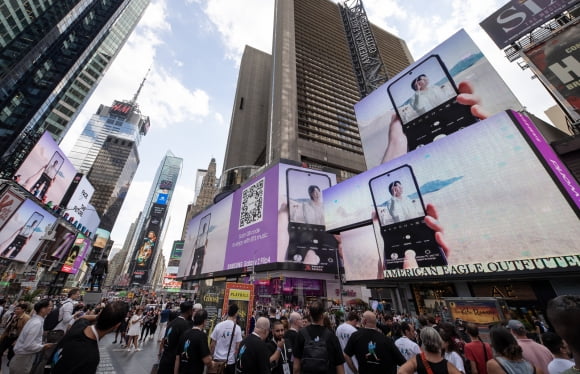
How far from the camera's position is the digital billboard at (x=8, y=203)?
77.9 ft

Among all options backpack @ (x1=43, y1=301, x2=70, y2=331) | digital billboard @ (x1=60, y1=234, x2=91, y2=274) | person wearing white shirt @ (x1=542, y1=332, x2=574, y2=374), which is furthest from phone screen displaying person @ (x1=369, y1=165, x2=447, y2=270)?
digital billboard @ (x1=60, y1=234, x2=91, y2=274)

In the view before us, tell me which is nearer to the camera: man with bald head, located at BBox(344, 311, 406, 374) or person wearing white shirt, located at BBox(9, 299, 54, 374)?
man with bald head, located at BBox(344, 311, 406, 374)

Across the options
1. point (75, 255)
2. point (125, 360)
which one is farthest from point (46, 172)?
point (125, 360)

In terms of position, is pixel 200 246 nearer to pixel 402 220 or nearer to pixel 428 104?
pixel 402 220

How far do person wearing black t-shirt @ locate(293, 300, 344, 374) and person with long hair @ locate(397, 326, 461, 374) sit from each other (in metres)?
0.92

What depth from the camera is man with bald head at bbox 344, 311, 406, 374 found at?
3.35 m

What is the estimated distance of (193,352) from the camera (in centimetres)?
405

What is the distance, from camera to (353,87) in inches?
2667

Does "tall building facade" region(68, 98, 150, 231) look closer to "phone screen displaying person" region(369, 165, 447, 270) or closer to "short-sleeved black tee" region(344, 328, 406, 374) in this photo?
"phone screen displaying person" region(369, 165, 447, 270)

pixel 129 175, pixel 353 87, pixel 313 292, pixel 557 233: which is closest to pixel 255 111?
pixel 353 87

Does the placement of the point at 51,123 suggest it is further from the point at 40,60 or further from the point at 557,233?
the point at 557,233

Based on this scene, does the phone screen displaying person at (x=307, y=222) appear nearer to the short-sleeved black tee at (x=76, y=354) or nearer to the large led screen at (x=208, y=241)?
the large led screen at (x=208, y=241)

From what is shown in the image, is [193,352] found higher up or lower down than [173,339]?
lower down

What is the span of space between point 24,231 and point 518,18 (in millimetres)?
57122
